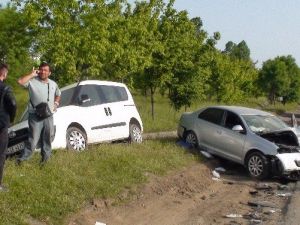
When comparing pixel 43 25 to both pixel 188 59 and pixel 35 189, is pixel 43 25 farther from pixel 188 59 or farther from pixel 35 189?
pixel 35 189

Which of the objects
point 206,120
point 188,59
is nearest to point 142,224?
point 206,120

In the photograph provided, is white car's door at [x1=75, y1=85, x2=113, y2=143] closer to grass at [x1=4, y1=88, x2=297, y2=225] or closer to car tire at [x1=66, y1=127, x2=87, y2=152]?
car tire at [x1=66, y1=127, x2=87, y2=152]

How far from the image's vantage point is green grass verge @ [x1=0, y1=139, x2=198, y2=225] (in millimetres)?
8109

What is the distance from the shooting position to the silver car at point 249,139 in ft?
45.5

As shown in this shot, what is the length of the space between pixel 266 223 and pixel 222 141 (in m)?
5.59

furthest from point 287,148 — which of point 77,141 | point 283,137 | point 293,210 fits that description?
point 77,141

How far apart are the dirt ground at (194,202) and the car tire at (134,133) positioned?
5.67 feet

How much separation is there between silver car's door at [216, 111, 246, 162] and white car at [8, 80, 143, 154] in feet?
7.53

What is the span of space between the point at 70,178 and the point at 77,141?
290cm

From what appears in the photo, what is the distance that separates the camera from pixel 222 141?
15.2 m

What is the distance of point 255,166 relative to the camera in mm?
14141

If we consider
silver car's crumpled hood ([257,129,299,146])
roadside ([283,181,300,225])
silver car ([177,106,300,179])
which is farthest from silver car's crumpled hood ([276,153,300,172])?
roadside ([283,181,300,225])

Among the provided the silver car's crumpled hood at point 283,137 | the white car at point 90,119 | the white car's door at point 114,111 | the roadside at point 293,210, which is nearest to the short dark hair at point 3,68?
the white car at point 90,119

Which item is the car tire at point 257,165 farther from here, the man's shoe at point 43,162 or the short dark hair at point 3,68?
the short dark hair at point 3,68
